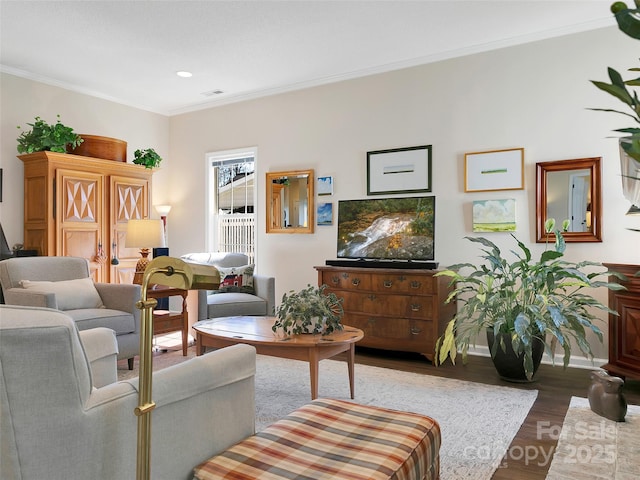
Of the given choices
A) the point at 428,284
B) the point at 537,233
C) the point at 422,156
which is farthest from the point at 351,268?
the point at 537,233

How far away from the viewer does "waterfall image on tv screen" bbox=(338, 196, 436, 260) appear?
14.8 feet

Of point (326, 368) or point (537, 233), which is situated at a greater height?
point (537, 233)

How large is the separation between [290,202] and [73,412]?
4.49 m

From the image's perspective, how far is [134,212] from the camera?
18.6 ft

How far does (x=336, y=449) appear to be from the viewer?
4.53 ft

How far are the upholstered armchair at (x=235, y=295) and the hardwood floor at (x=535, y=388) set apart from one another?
3.55 ft

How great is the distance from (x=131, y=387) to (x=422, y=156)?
12.9ft

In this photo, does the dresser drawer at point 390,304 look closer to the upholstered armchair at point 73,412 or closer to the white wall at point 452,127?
the white wall at point 452,127

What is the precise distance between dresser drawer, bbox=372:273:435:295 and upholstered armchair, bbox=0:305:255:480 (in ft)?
9.57

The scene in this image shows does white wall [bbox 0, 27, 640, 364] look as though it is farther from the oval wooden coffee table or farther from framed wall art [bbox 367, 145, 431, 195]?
the oval wooden coffee table

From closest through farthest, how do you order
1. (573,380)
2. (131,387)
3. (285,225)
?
(131,387), (573,380), (285,225)

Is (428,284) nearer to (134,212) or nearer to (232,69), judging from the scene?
(232,69)

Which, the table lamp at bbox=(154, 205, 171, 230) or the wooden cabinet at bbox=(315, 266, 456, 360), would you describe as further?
the table lamp at bbox=(154, 205, 171, 230)

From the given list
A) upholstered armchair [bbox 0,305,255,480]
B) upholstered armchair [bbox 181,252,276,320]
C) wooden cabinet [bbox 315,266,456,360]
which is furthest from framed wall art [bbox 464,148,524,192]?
upholstered armchair [bbox 0,305,255,480]
